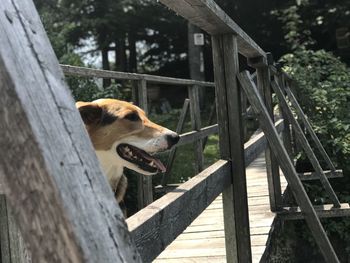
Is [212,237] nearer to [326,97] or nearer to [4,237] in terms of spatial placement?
[4,237]

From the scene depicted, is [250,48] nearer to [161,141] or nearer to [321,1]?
[161,141]

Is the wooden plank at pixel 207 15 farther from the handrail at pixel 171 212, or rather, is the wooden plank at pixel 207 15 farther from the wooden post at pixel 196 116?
the wooden post at pixel 196 116

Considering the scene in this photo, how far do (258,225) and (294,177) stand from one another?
1.35 meters

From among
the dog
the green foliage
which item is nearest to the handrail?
the dog

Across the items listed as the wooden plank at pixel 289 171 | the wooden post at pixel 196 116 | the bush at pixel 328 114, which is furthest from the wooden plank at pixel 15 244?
the wooden post at pixel 196 116

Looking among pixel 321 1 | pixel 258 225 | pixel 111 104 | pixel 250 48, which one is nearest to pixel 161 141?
pixel 111 104

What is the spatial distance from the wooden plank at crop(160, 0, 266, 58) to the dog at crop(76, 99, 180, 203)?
0.63 m

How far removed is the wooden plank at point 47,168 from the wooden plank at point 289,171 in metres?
2.09

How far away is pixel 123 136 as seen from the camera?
122 inches

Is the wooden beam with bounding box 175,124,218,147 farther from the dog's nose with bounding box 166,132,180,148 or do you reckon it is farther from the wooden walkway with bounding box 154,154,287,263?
the dog's nose with bounding box 166,132,180,148

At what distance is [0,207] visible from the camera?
1886 mm

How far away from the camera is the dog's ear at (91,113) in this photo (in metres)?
2.98

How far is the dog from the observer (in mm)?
3025

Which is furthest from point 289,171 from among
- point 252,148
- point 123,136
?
point 123,136
